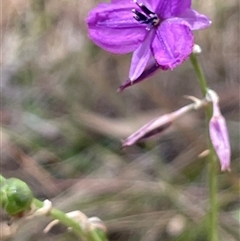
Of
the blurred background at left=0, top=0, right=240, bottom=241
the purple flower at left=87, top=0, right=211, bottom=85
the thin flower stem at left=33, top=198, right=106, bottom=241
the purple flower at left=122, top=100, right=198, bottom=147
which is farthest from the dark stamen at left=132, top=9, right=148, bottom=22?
the blurred background at left=0, top=0, right=240, bottom=241

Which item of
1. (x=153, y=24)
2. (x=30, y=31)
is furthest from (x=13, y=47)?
(x=153, y=24)

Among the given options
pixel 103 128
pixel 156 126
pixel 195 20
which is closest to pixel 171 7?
pixel 195 20

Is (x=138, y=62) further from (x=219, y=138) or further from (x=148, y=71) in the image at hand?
(x=219, y=138)

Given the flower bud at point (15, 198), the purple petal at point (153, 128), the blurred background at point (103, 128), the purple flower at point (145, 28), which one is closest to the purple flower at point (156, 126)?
the purple petal at point (153, 128)

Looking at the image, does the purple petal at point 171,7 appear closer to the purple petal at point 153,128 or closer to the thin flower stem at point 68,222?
the purple petal at point 153,128

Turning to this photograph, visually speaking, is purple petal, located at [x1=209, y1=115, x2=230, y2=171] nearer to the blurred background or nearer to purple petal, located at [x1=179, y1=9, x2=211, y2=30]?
purple petal, located at [x1=179, y1=9, x2=211, y2=30]

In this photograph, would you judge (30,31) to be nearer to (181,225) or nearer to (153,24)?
(181,225)
